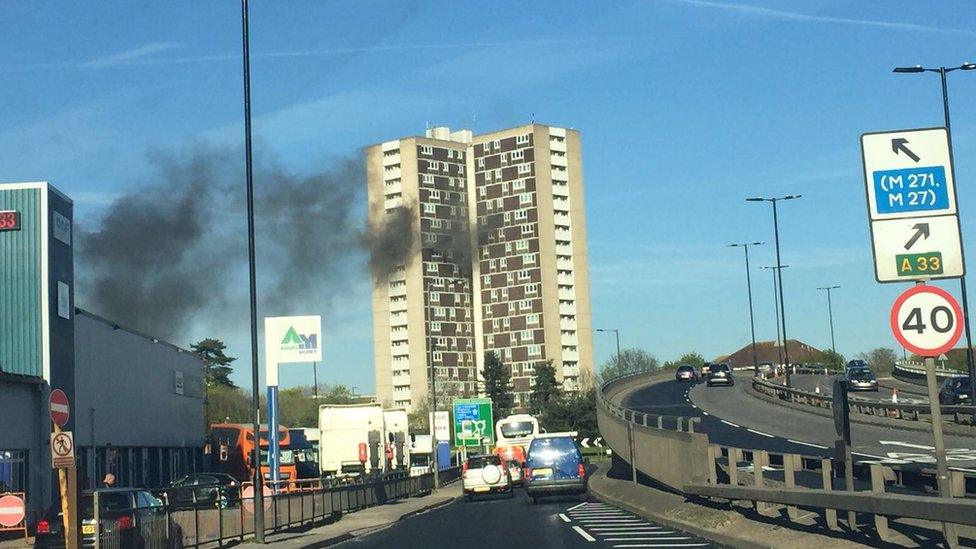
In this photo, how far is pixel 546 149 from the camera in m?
159

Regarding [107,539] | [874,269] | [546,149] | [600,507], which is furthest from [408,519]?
[546,149]

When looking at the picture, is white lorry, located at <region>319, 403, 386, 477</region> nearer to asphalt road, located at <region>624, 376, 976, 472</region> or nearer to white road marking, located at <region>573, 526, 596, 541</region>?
asphalt road, located at <region>624, 376, 976, 472</region>

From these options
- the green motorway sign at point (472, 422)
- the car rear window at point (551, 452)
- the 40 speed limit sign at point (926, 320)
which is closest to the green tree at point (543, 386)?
the green motorway sign at point (472, 422)

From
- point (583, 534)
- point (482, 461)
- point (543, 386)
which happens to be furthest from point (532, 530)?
point (543, 386)

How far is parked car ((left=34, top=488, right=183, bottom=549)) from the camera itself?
1919 centimetres

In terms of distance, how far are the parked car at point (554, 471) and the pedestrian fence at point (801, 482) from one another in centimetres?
390

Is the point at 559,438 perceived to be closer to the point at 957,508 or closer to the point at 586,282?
the point at 957,508

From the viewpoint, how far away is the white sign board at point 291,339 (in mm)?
46750

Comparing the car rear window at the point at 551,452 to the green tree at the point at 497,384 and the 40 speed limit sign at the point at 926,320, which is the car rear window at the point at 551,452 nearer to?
the 40 speed limit sign at the point at 926,320

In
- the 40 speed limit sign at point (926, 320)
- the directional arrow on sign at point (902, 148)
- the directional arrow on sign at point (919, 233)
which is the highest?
the directional arrow on sign at point (902, 148)

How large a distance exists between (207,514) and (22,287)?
22.4 m

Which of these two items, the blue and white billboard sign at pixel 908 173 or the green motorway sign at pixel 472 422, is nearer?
the blue and white billboard sign at pixel 908 173

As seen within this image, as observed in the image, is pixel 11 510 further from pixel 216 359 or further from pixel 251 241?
pixel 216 359

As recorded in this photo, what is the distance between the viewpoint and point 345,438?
54.9 m
